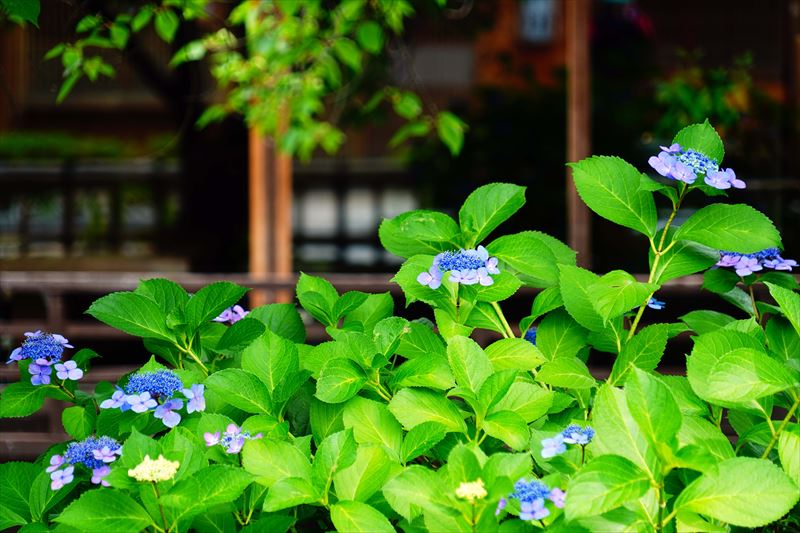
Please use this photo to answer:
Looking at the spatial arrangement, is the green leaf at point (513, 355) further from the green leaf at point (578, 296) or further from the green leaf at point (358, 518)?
the green leaf at point (358, 518)

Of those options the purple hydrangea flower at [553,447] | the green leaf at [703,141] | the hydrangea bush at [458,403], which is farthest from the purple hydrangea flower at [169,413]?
the green leaf at [703,141]

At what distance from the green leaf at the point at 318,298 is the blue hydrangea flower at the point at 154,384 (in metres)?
0.18

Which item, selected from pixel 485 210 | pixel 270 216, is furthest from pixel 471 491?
pixel 270 216

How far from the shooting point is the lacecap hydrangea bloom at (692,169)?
914 mm

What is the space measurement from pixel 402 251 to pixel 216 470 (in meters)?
0.34

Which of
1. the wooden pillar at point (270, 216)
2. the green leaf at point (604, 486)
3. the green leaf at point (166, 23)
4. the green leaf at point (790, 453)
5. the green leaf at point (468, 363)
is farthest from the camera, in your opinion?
the wooden pillar at point (270, 216)

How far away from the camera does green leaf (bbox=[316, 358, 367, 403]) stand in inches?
34.3

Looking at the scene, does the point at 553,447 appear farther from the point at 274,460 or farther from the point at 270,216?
the point at 270,216

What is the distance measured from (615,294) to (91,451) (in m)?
0.49

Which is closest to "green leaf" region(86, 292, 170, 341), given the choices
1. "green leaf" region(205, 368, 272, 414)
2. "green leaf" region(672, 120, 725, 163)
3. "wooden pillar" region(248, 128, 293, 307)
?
"green leaf" region(205, 368, 272, 414)

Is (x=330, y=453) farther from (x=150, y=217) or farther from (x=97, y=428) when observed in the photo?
(x=150, y=217)

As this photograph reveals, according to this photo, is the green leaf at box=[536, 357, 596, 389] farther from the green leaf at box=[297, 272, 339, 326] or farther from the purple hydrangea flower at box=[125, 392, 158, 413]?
the purple hydrangea flower at box=[125, 392, 158, 413]

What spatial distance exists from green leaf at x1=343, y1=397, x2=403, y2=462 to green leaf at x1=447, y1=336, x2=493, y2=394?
0.07m

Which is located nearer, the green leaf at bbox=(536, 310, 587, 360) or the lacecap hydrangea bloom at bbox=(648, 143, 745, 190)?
the lacecap hydrangea bloom at bbox=(648, 143, 745, 190)
